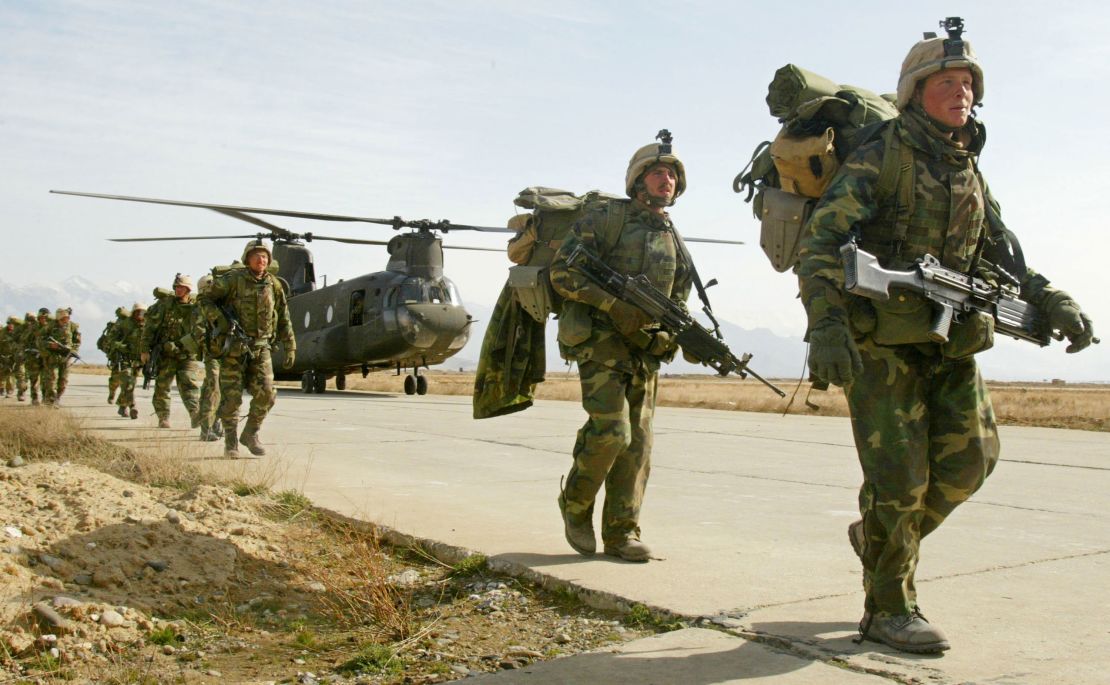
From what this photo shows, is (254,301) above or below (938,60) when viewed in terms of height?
below

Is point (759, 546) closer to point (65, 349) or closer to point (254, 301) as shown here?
point (254, 301)

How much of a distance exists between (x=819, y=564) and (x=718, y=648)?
5.14ft

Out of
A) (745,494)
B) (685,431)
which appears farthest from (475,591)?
(685,431)

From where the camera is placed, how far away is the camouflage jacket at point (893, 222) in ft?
12.6

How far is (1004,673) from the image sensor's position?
3418 mm

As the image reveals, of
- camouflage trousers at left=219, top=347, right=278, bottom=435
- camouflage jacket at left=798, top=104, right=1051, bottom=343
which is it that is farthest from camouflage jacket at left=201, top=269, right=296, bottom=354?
camouflage jacket at left=798, top=104, right=1051, bottom=343

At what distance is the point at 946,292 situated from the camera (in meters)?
3.81

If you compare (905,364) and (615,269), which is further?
(615,269)

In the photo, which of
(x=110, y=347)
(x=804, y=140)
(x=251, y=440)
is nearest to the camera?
(x=804, y=140)

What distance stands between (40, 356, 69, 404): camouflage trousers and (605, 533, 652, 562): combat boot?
17230 mm

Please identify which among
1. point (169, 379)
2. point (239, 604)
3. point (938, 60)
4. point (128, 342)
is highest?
point (938, 60)

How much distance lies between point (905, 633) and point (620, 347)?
6.72 ft

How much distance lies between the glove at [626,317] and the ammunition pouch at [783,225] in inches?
35.7

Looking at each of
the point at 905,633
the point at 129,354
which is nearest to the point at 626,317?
the point at 905,633
